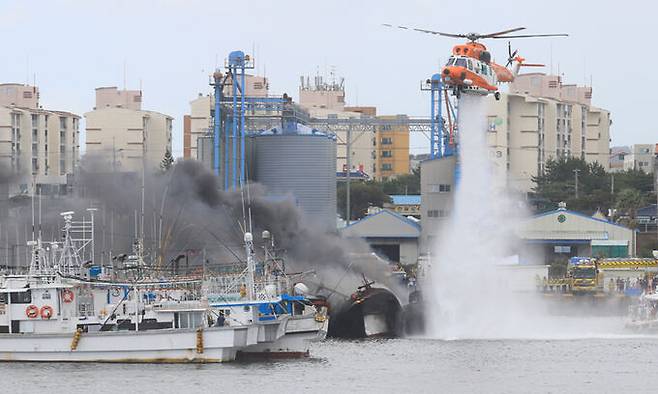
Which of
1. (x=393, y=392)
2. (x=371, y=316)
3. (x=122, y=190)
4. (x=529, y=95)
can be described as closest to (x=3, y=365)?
(x=393, y=392)

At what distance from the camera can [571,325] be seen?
10281 centimetres

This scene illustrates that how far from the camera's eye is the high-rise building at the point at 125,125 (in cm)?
17850

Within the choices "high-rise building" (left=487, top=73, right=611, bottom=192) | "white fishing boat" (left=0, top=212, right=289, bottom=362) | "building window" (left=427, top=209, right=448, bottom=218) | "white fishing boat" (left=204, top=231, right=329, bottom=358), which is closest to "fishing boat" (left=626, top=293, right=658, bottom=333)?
"white fishing boat" (left=204, top=231, right=329, bottom=358)

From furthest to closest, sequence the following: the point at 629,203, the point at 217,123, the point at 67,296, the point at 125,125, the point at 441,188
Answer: the point at 125,125 → the point at 629,203 → the point at 441,188 → the point at 217,123 → the point at 67,296

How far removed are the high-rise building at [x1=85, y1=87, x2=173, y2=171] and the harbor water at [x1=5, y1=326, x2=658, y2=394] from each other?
299ft

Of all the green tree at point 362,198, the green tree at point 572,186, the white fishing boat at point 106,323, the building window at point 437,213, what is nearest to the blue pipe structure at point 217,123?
the building window at point 437,213

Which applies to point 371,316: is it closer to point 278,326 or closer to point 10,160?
point 278,326

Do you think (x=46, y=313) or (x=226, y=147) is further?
(x=226, y=147)

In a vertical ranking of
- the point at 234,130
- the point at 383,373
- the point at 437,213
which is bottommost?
the point at 383,373

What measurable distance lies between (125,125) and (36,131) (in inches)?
409

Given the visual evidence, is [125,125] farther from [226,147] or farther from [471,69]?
[471,69]

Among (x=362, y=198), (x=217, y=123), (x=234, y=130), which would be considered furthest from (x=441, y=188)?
(x=362, y=198)

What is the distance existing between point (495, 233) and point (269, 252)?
23597 mm

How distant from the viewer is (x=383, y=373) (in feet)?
239
